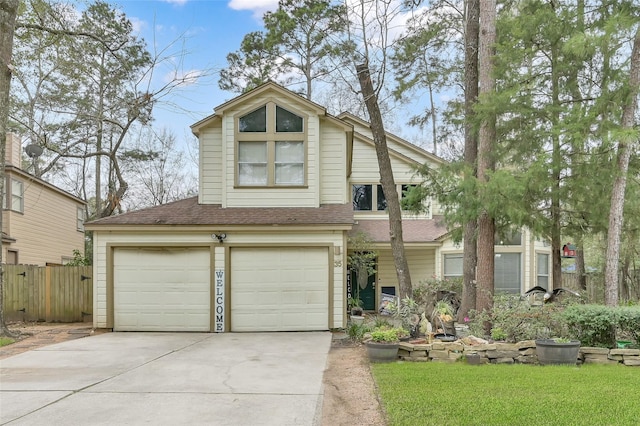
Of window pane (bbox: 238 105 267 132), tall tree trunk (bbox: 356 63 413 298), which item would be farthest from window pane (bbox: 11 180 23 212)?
tall tree trunk (bbox: 356 63 413 298)

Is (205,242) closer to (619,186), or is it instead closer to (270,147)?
(270,147)

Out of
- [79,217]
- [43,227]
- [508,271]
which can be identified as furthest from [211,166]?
[79,217]

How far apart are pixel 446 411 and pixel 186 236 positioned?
803 centimetres

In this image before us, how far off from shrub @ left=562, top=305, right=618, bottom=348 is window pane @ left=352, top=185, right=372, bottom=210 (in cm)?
982

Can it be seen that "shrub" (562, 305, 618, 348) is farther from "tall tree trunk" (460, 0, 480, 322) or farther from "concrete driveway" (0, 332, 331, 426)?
"concrete driveway" (0, 332, 331, 426)

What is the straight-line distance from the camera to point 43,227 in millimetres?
18703

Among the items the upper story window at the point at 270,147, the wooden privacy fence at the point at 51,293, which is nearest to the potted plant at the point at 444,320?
the upper story window at the point at 270,147

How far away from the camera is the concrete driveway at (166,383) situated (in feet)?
16.0

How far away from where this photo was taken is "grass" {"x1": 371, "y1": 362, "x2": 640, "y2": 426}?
4664 millimetres

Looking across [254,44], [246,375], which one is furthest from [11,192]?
[246,375]

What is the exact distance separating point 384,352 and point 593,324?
127 inches

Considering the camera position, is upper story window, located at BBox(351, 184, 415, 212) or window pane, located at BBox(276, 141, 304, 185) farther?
upper story window, located at BBox(351, 184, 415, 212)

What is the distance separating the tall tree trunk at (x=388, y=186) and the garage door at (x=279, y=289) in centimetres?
169

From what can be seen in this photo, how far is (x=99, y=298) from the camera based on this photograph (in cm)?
1131
